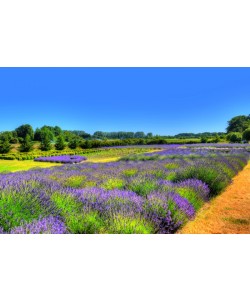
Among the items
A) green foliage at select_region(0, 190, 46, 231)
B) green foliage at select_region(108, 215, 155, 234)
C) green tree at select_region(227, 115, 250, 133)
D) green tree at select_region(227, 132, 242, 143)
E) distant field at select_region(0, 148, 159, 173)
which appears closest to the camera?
green foliage at select_region(0, 190, 46, 231)

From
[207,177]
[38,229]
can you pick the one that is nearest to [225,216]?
[207,177]

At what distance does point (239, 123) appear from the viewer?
13453mm

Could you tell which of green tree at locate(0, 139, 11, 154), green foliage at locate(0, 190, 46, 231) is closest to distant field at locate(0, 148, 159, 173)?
green tree at locate(0, 139, 11, 154)

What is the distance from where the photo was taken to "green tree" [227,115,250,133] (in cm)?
1323

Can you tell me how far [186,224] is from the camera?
3465mm

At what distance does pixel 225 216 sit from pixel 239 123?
1086cm

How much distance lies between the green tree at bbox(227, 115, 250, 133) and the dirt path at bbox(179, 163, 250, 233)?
846cm

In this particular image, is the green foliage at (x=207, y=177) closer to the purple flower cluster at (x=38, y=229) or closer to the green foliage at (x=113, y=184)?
the green foliage at (x=113, y=184)

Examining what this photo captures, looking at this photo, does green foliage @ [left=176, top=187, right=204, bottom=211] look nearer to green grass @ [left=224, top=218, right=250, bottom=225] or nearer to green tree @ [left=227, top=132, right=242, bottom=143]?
green grass @ [left=224, top=218, right=250, bottom=225]

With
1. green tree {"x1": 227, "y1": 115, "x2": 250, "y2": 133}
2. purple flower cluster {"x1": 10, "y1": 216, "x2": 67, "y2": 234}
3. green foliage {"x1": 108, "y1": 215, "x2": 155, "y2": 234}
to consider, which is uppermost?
green tree {"x1": 227, "y1": 115, "x2": 250, "y2": 133}

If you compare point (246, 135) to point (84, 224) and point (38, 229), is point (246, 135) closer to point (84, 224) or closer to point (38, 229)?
point (84, 224)
